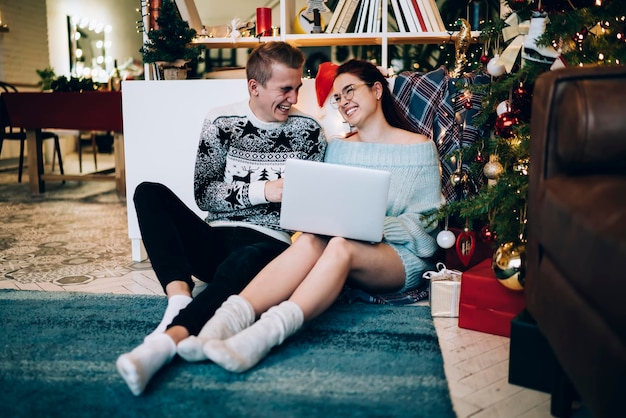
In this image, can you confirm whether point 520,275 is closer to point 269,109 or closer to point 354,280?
point 354,280

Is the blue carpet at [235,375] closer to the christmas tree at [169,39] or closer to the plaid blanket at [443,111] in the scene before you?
the plaid blanket at [443,111]

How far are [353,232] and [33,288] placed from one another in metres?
1.18

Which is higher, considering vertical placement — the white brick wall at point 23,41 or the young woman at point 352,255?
the white brick wall at point 23,41

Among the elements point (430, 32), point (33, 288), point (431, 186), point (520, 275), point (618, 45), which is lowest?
point (33, 288)

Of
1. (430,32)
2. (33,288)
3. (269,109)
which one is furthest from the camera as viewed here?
(430,32)

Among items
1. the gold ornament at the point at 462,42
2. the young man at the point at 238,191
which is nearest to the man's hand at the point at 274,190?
the young man at the point at 238,191

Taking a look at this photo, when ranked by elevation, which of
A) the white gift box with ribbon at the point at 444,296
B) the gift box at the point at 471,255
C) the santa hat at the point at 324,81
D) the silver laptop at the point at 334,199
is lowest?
the white gift box with ribbon at the point at 444,296

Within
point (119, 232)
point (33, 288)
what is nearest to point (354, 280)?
point (33, 288)

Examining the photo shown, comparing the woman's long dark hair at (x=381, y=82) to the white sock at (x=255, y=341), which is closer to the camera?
the white sock at (x=255, y=341)

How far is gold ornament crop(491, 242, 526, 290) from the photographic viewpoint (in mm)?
1444

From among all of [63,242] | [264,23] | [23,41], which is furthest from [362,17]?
[23,41]

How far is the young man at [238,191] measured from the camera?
5.18 feet

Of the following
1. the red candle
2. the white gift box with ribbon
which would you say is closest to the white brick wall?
the red candle

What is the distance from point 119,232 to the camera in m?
3.03
